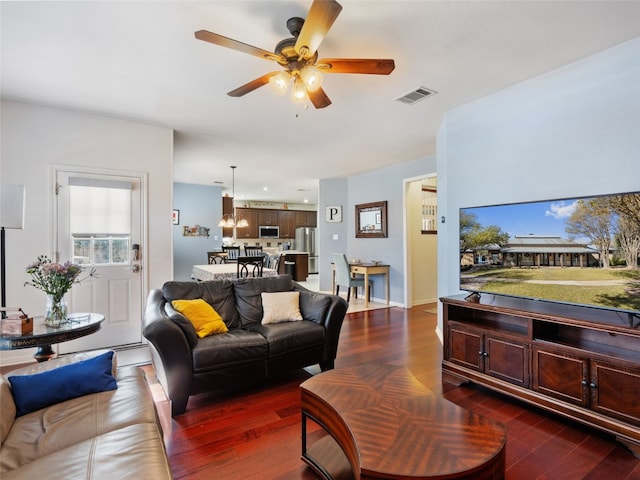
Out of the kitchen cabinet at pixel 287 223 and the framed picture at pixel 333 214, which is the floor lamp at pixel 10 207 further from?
the kitchen cabinet at pixel 287 223

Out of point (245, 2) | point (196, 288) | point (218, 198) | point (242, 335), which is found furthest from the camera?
point (218, 198)

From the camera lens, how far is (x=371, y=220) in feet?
21.5

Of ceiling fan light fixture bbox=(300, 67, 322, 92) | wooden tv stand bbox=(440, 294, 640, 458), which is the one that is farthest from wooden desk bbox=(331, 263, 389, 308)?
ceiling fan light fixture bbox=(300, 67, 322, 92)

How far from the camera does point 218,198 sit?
823 cm

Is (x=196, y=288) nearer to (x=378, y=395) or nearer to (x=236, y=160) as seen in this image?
(x=378, y=395)

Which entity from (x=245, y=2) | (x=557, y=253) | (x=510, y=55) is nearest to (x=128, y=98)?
(x=245, y=2)

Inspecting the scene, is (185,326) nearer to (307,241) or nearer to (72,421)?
(72,421)

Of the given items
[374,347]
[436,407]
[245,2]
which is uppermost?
[245,2]

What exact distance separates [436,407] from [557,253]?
1.66 metres

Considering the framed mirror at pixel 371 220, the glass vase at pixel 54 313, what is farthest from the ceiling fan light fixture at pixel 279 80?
the framed mirror at pixel 371 220

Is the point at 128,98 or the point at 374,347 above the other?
the point at 128,98

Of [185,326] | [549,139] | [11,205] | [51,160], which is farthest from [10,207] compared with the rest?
[549,139]

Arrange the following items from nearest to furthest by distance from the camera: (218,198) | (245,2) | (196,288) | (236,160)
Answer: (245,2) → (196,288) → (236,160) → (218,198)

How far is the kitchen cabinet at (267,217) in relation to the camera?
1091cm
